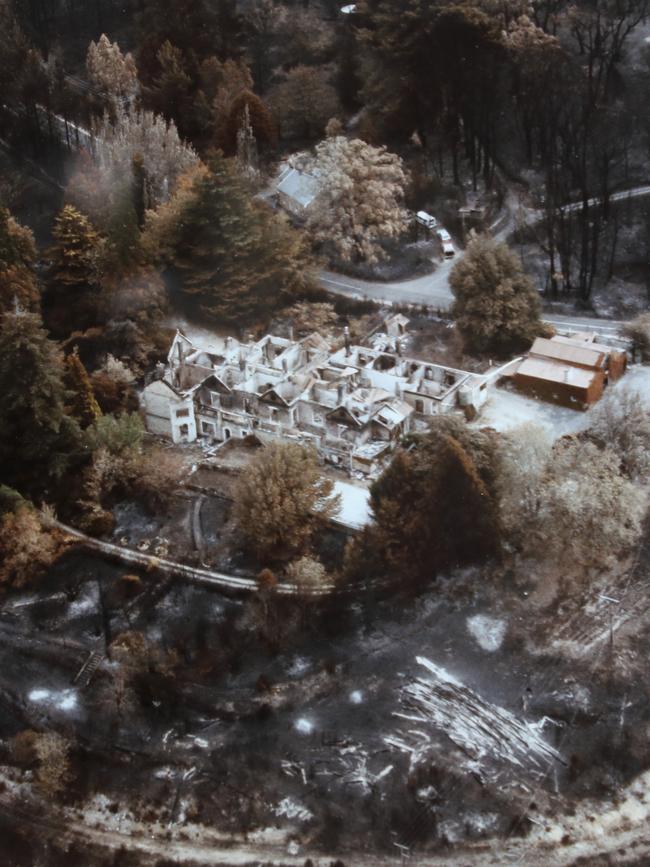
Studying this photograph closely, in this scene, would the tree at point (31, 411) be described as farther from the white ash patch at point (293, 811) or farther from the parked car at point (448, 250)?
the parked car at point (448, 250)

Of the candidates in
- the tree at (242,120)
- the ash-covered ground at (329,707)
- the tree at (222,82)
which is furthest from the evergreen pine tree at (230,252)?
the ash-covered ground at (329,707)

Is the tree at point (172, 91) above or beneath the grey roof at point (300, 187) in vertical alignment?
above

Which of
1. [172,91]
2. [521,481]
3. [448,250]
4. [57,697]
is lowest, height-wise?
[57,697]

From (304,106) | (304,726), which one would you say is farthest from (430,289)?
(304,726)

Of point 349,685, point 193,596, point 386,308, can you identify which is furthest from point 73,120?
point 349,685

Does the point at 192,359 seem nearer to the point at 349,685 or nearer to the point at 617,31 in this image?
the point at 349,685

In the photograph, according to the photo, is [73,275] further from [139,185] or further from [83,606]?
[83,606]
